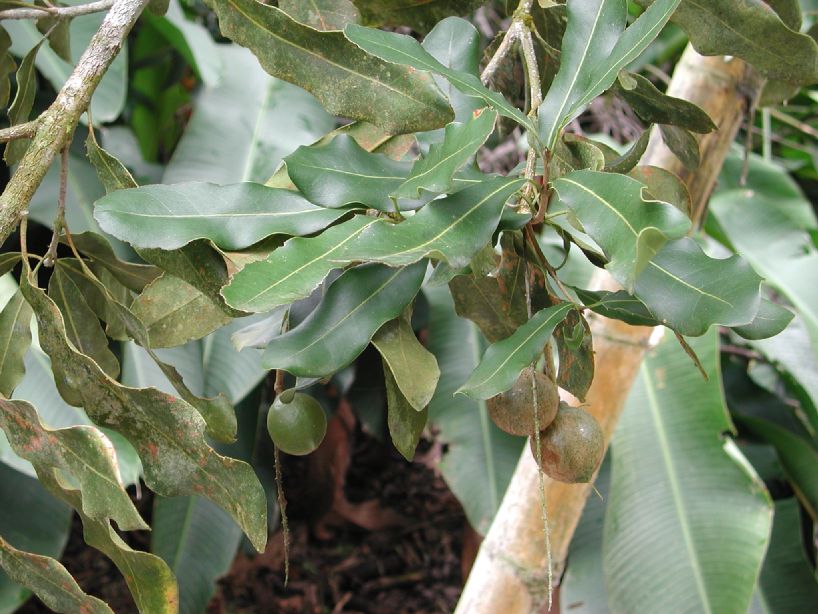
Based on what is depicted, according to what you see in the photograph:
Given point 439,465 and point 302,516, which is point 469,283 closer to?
point 439,465

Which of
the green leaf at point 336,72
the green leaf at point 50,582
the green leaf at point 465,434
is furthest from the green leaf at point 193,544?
the green leaf at point 336,72

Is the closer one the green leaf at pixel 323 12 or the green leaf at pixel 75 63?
the green leaf at pixel 323 12

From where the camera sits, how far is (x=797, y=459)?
4.55 feet

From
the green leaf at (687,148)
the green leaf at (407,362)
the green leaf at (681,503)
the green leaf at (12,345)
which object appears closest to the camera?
the green leaf at (407,362)

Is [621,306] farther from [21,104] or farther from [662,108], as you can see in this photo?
[21,104]

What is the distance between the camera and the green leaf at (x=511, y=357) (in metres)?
0.44

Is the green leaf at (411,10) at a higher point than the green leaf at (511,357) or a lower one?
higher

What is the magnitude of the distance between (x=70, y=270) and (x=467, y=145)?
0.31 meters

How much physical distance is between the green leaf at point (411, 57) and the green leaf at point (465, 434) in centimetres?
94

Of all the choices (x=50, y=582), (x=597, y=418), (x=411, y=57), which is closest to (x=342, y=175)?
(x=411, y=57)

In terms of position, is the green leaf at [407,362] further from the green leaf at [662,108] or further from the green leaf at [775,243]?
the green leaf at [775,243]

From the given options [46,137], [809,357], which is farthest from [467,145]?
[809,357]

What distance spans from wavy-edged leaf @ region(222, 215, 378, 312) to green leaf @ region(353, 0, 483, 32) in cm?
32

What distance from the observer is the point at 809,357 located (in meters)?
1.40
